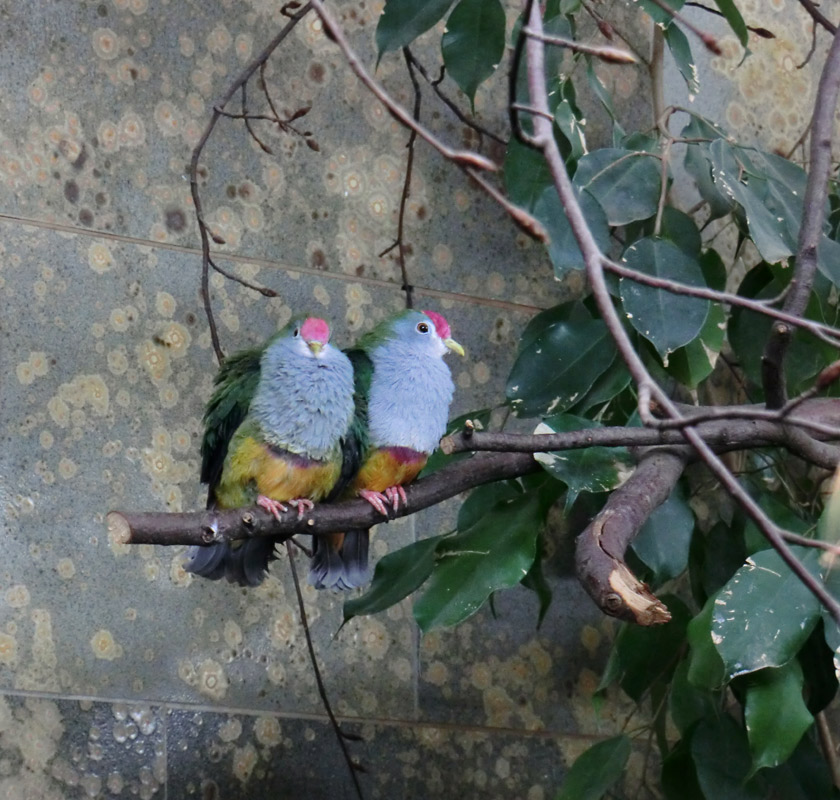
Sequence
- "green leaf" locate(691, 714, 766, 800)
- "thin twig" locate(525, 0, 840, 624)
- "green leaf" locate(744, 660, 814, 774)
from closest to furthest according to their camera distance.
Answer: "thin twig" locate(525, 0, 840, 624), "green leaf" locate(744, 660, 814, 774), "green leaf" locate(691, 714, 766, 800)

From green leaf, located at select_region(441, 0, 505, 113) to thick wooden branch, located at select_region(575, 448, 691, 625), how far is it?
2.22 ft

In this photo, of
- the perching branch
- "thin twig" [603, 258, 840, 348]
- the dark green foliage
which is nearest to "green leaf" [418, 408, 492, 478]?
the dark green foliage

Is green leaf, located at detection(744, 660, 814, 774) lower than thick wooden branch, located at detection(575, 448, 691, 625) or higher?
lower

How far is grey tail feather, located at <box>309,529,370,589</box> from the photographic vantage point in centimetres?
165

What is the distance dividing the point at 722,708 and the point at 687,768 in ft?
0.34

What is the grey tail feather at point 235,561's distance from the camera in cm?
158

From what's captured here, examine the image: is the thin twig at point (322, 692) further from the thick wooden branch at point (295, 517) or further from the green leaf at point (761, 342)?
the green leaf at point (761, 342)

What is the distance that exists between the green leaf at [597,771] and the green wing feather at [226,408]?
659 millimetres

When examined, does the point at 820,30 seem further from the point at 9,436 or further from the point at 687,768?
the point at 9,436

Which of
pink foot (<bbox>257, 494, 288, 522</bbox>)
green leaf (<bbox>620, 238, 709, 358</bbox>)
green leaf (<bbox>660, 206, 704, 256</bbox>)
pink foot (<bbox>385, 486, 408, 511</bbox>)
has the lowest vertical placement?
pink foot (<bbox>385, 486, 408, 511</bbox>)

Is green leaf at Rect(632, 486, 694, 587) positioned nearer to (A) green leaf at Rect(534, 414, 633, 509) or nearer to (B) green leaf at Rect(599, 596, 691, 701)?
(A) green leaf at Rect(534, 414, 633, 509)

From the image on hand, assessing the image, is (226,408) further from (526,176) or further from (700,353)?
(700,353)

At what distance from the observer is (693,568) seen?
1.97 meters

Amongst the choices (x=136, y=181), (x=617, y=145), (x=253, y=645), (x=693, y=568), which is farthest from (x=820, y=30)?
(x=253, y=645)
